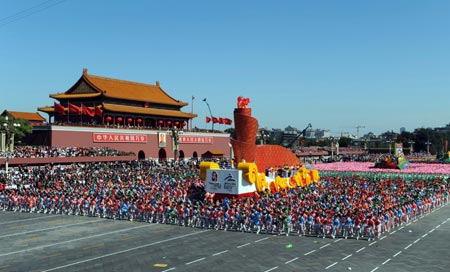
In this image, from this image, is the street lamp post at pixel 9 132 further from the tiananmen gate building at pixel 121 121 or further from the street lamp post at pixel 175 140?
the street lamp post at pixel 175 140

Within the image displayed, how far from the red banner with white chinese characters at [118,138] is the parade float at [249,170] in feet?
91.0

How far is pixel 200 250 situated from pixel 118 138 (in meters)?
46.3

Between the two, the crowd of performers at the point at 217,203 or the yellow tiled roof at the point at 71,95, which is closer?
the crowd of performers at the point at 217,203

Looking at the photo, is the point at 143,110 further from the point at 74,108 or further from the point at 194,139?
the point at 74,108

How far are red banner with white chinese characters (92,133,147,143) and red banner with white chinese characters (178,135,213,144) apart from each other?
23.6 ft

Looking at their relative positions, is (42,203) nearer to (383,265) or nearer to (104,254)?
(104,254)

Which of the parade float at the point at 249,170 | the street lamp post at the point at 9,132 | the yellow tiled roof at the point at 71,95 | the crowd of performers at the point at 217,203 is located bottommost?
the crowd of performers at the point at 217,203

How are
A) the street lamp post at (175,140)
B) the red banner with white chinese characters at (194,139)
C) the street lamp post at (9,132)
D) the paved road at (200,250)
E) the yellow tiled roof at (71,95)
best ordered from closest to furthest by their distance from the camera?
1. the paved road at (200,250)
2. the street lamp post at (9,132)
3. the yellow tiled roof at (71,95)
4. the street lamp post at (175,140)
5. the red banner with white chinese characters at (194,139)

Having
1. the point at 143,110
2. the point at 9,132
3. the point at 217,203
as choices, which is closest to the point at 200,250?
the point at 217,203

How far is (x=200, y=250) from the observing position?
71.7 feet

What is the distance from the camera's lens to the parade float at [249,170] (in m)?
33.7

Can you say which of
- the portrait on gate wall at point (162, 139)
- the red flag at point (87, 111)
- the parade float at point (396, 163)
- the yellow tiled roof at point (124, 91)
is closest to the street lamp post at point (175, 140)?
the portrait on gate wall at point (162, 139)

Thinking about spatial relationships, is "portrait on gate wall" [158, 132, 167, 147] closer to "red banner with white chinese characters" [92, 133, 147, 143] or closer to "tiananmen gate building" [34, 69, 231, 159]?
"tiananmen gate building" [34, 69, 231, 159]

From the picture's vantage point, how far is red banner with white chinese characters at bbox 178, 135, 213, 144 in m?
76.0
